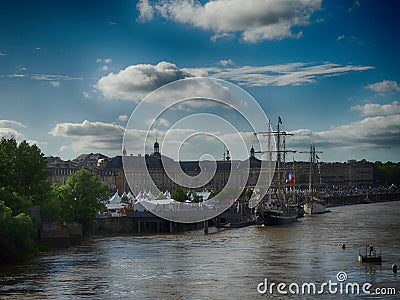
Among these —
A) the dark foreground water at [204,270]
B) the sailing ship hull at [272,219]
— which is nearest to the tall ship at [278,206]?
the sailing ship hull at [272,219]

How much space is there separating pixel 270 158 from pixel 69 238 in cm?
6141

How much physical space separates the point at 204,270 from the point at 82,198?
103 ft

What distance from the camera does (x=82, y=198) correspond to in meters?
73.4

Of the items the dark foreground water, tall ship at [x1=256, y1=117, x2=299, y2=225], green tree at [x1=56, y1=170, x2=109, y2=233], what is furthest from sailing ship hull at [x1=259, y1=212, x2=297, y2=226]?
green tree at [x1=56, y1=170, x2=109, y2=233]

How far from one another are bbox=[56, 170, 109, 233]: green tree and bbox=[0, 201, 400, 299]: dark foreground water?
6.49 m

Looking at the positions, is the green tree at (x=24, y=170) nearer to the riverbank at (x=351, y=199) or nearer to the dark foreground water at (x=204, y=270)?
→ the dark foreground water at (x=204, y=270)

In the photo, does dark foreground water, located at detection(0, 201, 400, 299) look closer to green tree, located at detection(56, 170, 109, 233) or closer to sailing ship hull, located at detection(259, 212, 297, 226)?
green tree, located at detection(56, 170, 109, 233)

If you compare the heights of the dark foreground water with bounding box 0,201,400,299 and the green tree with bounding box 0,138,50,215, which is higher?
the green tree with bounding box 0,138,50,215

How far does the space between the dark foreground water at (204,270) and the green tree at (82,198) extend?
6.49 meters

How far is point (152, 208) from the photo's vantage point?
83.0 metres

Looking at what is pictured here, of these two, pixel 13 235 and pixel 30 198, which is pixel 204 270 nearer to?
pixel 13 235

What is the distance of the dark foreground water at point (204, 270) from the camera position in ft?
123

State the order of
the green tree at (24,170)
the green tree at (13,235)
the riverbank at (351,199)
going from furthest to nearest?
the riverbank at (351,199) < the green tree at (24,170) < the green tree at (13,235)

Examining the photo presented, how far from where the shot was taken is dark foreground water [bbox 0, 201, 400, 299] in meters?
37.5
